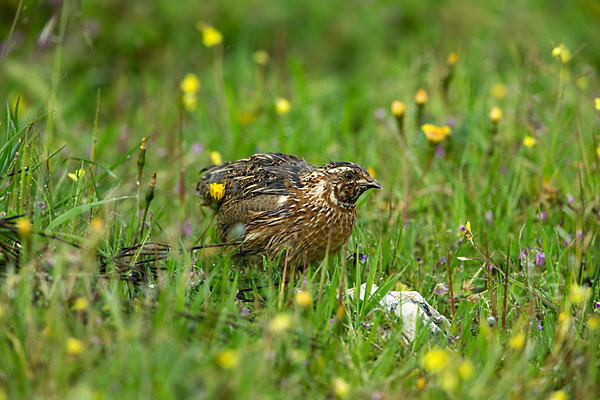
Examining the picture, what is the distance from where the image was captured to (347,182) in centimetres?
472

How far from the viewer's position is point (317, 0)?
30.0 ft

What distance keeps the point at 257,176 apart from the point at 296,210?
0.42 meters

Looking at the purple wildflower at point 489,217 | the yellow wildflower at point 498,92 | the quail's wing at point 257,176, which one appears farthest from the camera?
the yellow wildflower at point 498,92

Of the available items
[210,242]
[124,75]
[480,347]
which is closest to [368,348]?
[480,347]

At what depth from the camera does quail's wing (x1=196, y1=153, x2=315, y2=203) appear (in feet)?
16.0

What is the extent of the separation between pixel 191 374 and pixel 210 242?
227cm

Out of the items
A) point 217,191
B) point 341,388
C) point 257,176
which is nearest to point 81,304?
point 341,388

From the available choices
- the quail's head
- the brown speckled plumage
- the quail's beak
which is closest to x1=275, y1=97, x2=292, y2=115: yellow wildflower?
the brown speckled plumage

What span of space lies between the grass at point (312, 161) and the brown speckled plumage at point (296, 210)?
7.4 inches

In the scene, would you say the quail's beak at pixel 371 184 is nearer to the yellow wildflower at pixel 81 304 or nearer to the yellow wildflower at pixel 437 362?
the yellow wildflower at pixel 437 362

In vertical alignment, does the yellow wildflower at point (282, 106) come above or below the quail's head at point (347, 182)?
above

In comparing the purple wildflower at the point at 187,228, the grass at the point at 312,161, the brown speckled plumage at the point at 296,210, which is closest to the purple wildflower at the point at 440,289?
the grass at the point at 312,161

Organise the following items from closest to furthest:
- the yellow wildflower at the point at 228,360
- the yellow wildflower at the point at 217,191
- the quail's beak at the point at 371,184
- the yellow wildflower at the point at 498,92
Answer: the yellow wildflower at the point at 228,360 → the yellow wildflower at the point at 217,191 → the quail's beak at the point at 371,184 → the yellow wildflower at the point at 498,92

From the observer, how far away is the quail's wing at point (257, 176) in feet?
16.0
